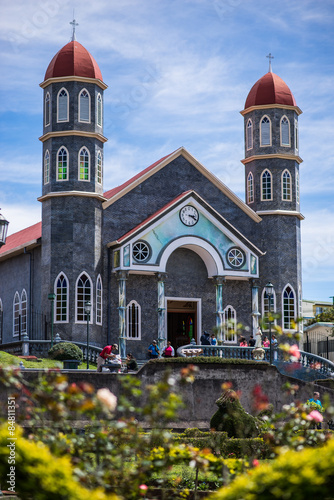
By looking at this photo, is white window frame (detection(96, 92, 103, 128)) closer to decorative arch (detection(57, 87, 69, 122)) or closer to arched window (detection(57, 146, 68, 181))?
decorative arch (detection(57, 87, 69, 122))

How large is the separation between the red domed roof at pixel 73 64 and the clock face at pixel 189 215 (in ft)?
24.6

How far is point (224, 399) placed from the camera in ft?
66.5

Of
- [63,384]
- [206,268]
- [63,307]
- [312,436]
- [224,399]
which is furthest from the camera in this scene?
[206,268]

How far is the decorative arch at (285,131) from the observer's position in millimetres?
40531

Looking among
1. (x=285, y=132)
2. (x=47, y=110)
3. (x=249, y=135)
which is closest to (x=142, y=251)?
(x=47, y=110)

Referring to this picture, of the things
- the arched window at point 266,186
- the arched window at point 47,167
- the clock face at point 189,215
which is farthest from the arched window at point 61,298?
the arched window at point 266,186

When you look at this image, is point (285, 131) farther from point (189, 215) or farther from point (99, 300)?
point (99, 300)

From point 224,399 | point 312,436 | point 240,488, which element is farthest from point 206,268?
point 240,488

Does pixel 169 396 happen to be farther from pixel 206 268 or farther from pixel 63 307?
pixel 206 268

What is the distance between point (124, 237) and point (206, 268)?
4.80 meters

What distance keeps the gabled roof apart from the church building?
0.25 metres

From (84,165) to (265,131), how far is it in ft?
32.9

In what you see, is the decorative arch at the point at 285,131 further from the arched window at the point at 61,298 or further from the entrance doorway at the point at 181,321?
the arched window at the point at 61,298

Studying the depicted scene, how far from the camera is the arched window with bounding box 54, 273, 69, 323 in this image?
113 feet
